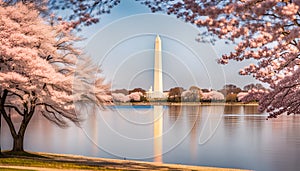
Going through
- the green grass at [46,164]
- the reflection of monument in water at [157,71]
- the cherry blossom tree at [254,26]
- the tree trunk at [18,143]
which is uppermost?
the reflection of monument in water at [157,71]

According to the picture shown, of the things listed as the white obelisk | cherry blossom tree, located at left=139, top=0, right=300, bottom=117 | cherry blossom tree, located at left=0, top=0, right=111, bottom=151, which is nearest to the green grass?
cherry blossom tree, located at left=0, top=0, right=111, bottom=151

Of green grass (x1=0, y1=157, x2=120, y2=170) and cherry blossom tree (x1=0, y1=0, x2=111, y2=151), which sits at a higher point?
cherry blossom tree (x1=0, y1=0, x2=111, y2=151)

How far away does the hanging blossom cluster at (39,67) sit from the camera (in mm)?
17859

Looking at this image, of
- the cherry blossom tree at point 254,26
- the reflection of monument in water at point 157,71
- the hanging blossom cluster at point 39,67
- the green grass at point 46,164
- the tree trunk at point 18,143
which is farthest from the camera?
the reflection of monument in water at point 157,71

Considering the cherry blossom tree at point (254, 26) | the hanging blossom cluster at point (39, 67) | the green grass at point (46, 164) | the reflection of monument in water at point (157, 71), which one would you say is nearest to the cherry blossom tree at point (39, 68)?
the hanging blossom cluster at point (39, 67)

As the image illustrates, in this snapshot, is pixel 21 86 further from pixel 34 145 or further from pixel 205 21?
pixel 34 145

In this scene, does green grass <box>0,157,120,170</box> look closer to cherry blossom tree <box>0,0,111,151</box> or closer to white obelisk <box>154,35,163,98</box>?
cherry blossom tree <box>0,0,111,151</box>

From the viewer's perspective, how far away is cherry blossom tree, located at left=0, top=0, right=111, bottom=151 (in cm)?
1788

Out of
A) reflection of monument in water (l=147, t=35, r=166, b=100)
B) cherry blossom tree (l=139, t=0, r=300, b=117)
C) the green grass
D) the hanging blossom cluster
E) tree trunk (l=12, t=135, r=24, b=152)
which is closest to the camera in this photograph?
cherry blossom tree (l=139, t=0, r=300, b=117)

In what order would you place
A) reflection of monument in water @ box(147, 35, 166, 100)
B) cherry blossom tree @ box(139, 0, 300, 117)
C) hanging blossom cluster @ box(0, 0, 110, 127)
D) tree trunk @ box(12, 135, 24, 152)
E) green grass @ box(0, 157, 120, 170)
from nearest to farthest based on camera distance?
cherry blossom tree @ box(139, 0, 300, 117) < green grass @ box(0, 157, 120, 170) < hanging blossom cluster @ box(0, 0, 110, 127) < tree trunk @ box(12, 135, 24, 152) < reflection of monument in water @ box(147, 35, 166, 100)

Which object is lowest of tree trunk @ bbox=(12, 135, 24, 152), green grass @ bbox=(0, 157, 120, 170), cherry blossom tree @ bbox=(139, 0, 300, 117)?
green grass @ bbox=(0, 157, 120, 170)

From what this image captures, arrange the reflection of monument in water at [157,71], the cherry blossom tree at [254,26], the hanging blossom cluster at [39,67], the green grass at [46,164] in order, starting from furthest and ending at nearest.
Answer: the reflection of monument in water at [157,71]
the hanging blossom cluster at [39,67]
the green grass at [46,164]
the cherry blossom tree at [254,26]

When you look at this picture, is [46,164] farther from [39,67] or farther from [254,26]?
[254,26]

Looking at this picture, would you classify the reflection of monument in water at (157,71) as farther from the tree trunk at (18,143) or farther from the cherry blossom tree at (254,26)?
the cherry blossom tree at (254,26)
